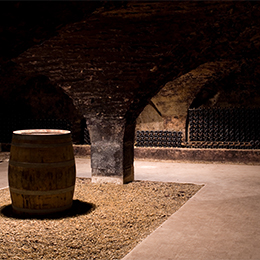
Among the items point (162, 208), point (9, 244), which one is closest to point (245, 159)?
point (162, 208)

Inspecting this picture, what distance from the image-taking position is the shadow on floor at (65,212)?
331cm

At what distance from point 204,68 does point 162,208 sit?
4243mm

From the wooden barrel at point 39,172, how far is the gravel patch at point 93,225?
0.48ft

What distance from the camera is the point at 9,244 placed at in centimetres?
264

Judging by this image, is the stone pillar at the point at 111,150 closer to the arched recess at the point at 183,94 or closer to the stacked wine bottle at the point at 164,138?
the stacked wine bottle at the point at 164,138

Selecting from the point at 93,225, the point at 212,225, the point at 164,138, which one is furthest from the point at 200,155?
the point at 93,225

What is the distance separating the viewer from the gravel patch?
2.52m

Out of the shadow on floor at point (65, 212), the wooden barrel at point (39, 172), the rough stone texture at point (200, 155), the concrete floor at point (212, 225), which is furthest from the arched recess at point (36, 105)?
the wooden barrel at point (39, 172)

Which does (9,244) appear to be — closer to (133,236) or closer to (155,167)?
(133,236)

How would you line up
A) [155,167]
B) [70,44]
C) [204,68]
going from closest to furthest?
[70,44], [155,167], [204,68]

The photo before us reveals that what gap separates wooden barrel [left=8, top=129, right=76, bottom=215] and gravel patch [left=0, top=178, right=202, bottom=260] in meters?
0.15

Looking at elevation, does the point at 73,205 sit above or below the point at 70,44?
below

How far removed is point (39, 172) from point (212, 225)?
1.63 metres

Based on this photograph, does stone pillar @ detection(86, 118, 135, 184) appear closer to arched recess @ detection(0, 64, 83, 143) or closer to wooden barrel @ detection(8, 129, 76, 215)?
wooden barrel @ detection(8, 129, 76, 215)
